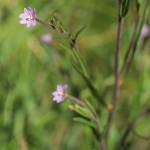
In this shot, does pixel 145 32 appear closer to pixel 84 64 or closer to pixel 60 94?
pixel 84 64

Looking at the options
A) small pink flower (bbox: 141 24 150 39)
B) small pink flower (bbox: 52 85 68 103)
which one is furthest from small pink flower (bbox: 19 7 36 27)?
small pink flower (bbox: 141 24 150 39)

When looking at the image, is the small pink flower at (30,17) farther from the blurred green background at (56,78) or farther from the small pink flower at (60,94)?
the blurred green background at (56,78)

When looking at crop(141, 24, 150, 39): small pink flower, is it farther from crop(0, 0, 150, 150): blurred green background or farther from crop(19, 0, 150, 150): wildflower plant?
crop(19, 0, 150, 150): wildflower plant

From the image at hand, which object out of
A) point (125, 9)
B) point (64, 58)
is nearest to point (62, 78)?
point (64, 58)

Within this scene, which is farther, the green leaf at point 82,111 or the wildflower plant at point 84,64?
the green leaf at point 82,111

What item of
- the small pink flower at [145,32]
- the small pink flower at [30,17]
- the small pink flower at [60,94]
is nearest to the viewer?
the small pink flower at [30,17]

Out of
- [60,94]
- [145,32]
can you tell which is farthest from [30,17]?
[145,32]

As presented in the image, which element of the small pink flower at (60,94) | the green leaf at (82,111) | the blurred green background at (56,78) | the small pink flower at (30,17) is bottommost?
the green leaf at (82,111)

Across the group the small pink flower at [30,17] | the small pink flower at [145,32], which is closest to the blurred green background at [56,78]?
the small pink flower at [145,32]

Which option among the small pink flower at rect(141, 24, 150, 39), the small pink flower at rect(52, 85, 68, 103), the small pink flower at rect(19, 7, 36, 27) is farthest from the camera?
the small pink flower at rect(141, 24, 150, 39)
